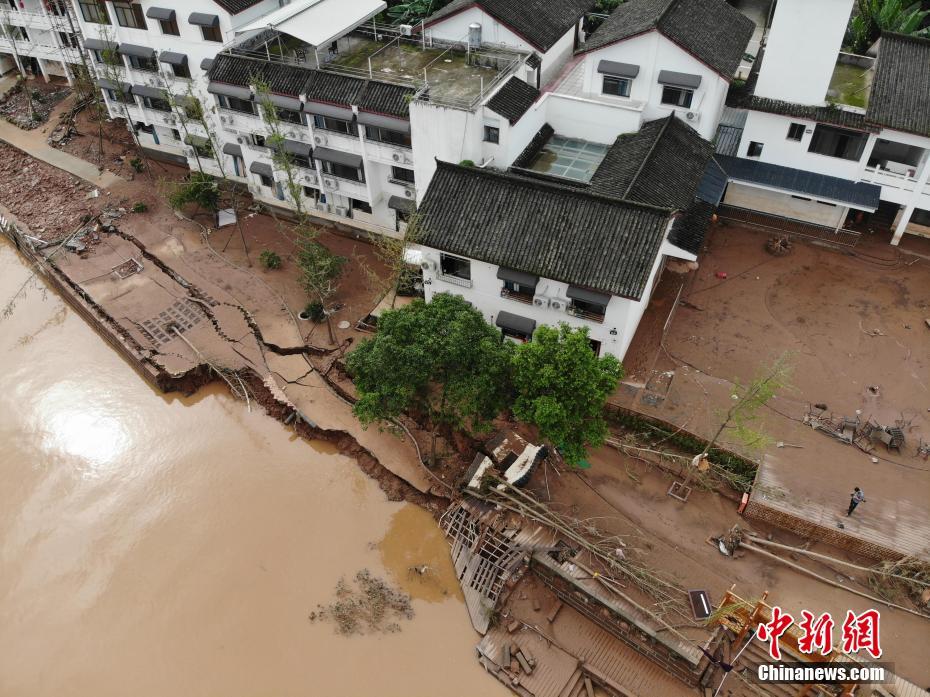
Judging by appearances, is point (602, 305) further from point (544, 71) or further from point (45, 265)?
point (45, 265)

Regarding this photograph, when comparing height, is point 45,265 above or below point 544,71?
below

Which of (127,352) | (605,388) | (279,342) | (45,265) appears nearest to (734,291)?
(605,388)

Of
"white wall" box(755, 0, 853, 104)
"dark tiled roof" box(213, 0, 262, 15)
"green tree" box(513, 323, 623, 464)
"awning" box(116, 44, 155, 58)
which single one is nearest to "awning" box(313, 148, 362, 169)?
"dark tiled roof" box(213, 0, 262, 15)

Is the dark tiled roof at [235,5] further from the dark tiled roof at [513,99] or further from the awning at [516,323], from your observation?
the awning at [516,323]

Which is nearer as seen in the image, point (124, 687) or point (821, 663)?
point (821, 663)

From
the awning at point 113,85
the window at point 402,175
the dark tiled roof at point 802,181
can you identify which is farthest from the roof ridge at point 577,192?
the awning at point 113,85

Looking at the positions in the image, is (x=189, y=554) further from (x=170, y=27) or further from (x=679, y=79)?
(x=679, y=79)
